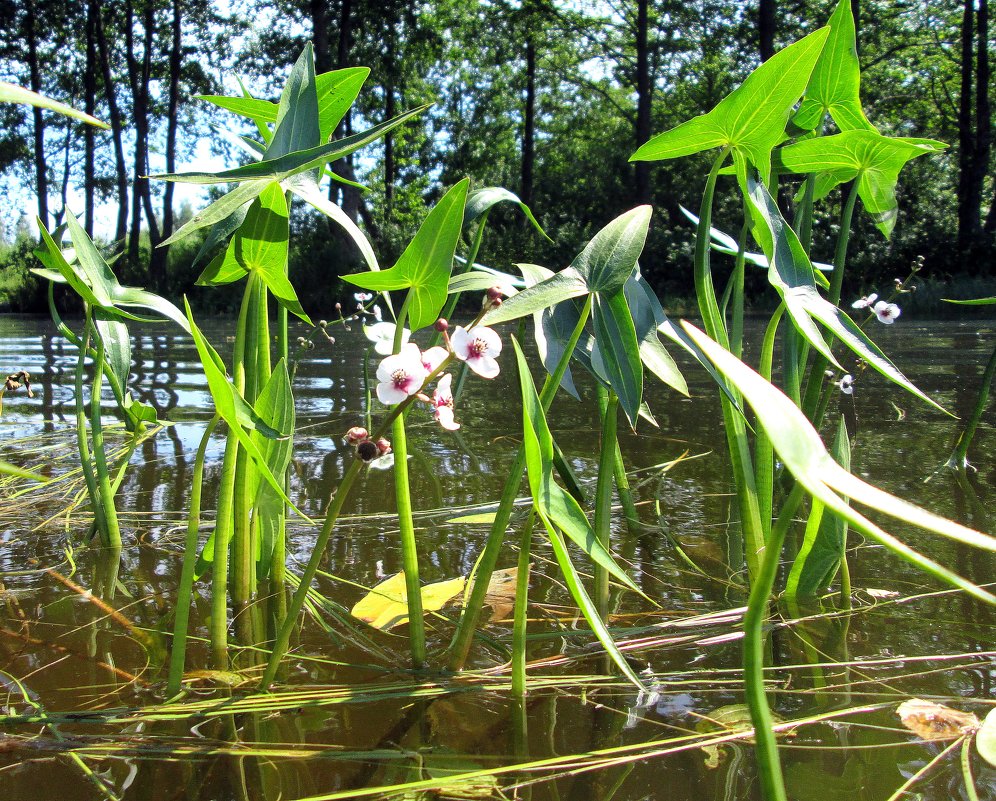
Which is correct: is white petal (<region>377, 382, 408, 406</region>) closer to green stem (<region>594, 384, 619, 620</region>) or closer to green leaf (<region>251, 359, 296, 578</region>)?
green leaf (<region>251, 359, 296, 578</region>)

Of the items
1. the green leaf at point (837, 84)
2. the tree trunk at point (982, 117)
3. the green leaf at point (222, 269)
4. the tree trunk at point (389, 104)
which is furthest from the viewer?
the tree trunk at point (389, 104)

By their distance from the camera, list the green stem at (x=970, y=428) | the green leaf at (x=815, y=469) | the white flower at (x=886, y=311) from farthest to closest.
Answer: the white flower at (x=886, y=311)
the green stem at (x=970, y=428)
the green leaf at (x=815, y=469)

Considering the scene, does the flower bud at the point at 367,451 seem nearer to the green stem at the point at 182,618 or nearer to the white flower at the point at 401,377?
the white flower at the point at 401,377

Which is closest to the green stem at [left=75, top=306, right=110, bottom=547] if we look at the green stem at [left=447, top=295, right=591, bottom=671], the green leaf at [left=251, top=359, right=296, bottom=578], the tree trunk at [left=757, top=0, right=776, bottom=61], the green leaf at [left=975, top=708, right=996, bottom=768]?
the green leaf at [left=251, top=359, right=296, bottom=578]

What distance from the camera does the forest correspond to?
40.3ft

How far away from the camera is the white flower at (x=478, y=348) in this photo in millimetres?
667

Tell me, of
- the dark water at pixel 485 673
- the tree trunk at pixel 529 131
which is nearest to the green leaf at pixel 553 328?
the dark water at pixel 485 673

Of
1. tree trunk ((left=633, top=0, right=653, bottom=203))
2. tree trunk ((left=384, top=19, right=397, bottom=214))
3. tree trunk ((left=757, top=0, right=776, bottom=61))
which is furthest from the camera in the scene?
tree trunk ((left=384, top=19, right=397, bottom=214))

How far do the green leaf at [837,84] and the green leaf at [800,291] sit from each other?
27 centimetres

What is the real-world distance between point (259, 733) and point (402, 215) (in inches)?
609

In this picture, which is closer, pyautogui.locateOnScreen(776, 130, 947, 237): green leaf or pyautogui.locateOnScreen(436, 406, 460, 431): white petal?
pyautogui.locateOnScreen(436, 406, 460, 431): white petal

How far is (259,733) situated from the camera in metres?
0.73

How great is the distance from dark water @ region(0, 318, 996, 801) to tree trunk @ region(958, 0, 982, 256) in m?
11.4

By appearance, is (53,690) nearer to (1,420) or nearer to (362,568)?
(362,568)
